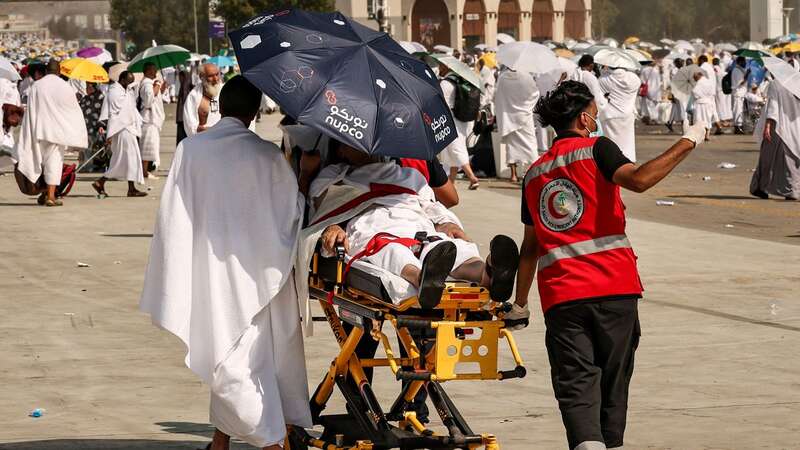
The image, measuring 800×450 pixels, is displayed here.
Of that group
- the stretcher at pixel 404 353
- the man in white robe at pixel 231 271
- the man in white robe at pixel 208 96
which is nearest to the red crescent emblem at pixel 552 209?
the stretcher at pixel 404 353

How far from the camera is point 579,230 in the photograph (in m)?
5.86

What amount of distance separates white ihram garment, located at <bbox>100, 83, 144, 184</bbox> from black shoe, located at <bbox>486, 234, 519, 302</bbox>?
46.7 feet

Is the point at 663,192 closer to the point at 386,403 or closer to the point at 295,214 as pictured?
the point at 386,403

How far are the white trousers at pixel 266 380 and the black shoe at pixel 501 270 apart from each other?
1.02 meters

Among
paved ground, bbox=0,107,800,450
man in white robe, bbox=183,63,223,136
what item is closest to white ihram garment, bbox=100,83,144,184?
paved ground, bbox=0,107,800,450

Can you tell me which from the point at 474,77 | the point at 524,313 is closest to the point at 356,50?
the point at 524,313

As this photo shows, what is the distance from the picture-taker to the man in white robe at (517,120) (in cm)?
2173

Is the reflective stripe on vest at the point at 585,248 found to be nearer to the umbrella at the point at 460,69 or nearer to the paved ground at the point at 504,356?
the paved ground at the point at 504,356

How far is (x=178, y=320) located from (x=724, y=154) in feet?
72.4

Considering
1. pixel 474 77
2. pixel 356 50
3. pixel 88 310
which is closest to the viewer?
pixel 356 50

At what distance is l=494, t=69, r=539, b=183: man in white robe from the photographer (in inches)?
856

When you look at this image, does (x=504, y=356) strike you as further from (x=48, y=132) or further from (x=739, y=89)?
(x=739, y=89)

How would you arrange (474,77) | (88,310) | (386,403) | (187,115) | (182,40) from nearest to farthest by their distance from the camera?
(386,403) → (88,310) → (187,115) → (474,77) → (182,40)

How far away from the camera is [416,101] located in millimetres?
6164
